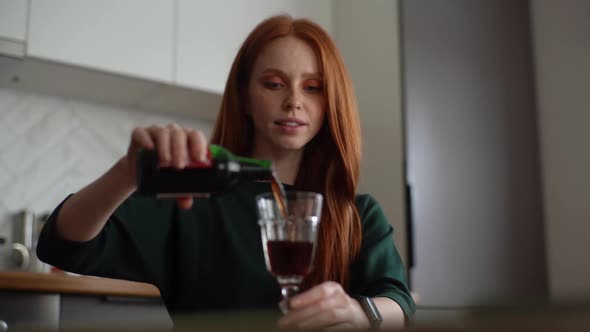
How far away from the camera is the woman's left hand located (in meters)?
0.69

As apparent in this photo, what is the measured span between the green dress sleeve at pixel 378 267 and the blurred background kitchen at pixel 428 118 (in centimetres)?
148

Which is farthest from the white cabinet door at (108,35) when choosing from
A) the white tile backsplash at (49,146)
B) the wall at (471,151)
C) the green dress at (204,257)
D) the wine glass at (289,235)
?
the wine glass at (289,235)

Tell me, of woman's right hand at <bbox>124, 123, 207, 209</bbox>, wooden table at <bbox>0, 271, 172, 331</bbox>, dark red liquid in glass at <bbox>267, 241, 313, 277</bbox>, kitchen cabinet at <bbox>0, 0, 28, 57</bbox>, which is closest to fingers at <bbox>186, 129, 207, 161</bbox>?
woman's right hand at <bbox>124, 123, 207, 209</bbox>

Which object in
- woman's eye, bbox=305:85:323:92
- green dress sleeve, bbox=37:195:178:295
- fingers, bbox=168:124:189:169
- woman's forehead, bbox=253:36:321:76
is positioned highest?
woman's forehead, bbox=253:36:321:76

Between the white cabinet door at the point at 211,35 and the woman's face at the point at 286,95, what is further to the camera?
the white cabinet door at the point at 211,35

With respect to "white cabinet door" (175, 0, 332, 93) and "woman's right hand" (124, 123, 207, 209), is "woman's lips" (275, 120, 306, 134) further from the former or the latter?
"white cabinet door" (175, 0, 332, 93)

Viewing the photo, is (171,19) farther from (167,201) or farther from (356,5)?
(167,201)

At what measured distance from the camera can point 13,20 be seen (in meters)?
2.30

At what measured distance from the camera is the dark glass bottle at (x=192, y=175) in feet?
2.58

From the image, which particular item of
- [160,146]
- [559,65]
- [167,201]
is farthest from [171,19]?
[160,146]

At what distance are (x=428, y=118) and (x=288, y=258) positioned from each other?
82.4 inches

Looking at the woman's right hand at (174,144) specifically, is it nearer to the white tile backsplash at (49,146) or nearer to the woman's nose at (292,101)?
the woman's nose at (292,101)

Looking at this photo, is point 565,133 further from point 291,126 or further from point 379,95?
point 291,126

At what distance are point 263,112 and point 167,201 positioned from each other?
0.73 ft
